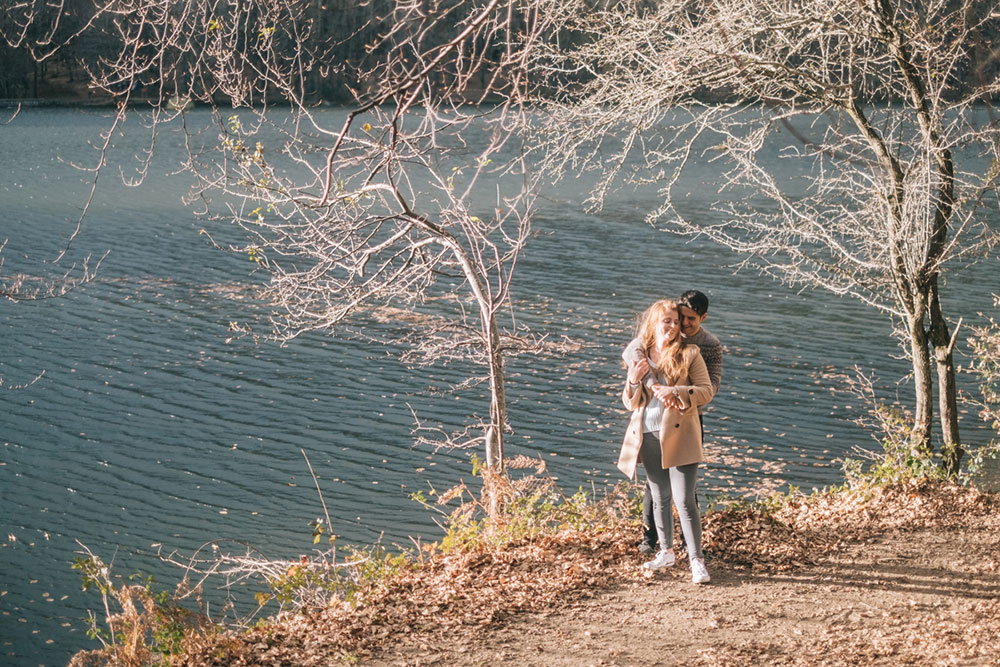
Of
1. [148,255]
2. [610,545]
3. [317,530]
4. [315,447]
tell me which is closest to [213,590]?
[315,447]

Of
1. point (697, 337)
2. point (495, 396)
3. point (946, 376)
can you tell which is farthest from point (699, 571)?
point (946, 376)

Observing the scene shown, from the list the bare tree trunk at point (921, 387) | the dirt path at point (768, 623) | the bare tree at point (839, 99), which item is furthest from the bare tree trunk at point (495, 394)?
the bare tree trunk at point (921, 387)

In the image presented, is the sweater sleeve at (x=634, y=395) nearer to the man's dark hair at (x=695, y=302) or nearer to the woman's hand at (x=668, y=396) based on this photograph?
the woman's hand at (x=668, y=396)

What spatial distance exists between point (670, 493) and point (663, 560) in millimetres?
427

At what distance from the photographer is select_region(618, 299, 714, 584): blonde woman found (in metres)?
5.53

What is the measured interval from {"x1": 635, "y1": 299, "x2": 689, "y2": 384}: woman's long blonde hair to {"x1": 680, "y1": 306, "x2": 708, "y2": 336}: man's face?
0.10 m

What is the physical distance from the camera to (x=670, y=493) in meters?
5.76

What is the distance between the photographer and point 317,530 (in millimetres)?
6527

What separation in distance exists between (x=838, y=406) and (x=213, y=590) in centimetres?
1080

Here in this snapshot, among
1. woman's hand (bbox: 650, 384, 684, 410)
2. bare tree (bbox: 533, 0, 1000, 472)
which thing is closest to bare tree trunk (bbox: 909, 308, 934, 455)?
bare tree (bbox: 533, 0, 1000, 472)

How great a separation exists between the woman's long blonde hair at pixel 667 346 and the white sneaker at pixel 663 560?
3.44 feet

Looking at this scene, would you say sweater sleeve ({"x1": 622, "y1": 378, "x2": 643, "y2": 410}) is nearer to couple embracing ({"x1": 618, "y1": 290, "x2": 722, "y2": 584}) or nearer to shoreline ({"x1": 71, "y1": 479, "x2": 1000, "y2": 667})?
couple embracing ({"x1": 618, "y1": 290, "x2": 722, "y2": 584})

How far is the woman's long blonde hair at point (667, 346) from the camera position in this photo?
18.1 ft

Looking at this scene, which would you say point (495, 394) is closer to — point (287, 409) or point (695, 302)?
point (695, 302)
